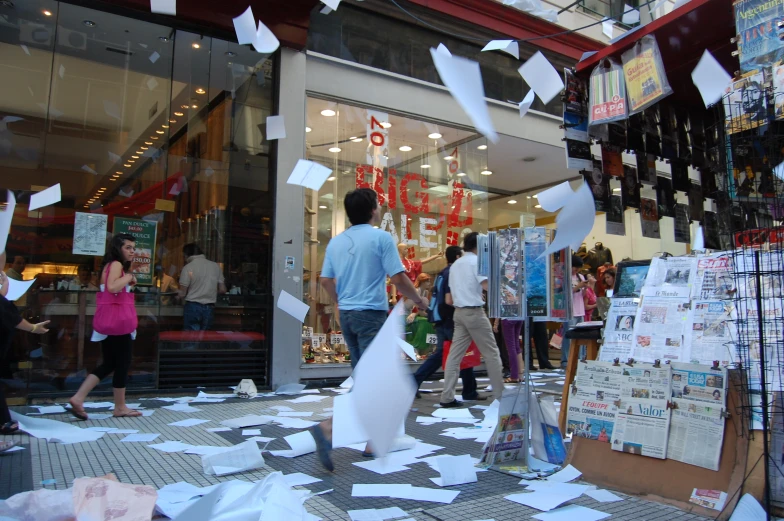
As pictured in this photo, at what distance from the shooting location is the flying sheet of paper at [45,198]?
7117 mm

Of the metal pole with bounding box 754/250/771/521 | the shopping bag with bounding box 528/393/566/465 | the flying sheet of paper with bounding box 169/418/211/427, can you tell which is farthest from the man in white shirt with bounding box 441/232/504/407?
the metal pole with bounding box 754/250/771/521

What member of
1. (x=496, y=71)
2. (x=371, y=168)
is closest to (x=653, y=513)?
(x=371, y=168)

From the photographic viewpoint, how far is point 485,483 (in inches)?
142

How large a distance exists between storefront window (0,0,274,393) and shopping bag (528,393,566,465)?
4.81 m

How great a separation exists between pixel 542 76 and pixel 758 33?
1403 mm

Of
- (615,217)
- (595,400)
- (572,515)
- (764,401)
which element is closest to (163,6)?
(615,217)

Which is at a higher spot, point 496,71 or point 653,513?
point 496,71

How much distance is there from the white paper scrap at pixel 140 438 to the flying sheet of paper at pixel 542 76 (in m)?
4.06

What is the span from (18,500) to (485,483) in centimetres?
246

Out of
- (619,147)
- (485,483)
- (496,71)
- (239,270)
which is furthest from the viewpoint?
(496,71)

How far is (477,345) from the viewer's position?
6094mm

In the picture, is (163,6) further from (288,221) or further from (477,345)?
(477,345)

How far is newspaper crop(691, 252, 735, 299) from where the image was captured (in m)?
3.51

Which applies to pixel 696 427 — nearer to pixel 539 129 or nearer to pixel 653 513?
pixel 653 513
